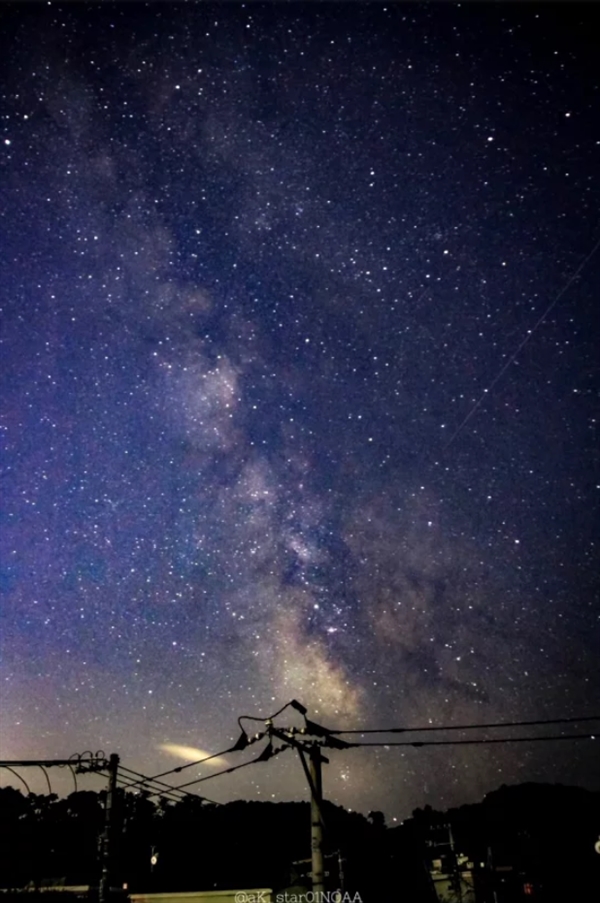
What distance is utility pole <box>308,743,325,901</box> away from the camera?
13.8 meters

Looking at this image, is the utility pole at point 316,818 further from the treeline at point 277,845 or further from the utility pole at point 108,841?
the treeline at point 277,845

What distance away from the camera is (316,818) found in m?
14.4

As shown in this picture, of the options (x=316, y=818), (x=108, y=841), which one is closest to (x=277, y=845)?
(x=108, y=841)

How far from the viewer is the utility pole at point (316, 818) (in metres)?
13.8

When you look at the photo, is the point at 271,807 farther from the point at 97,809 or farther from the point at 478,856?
the point at 478,856

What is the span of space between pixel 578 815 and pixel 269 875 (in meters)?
28.8

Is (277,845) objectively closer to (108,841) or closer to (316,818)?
(108,841)

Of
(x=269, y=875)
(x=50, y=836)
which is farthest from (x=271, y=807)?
(x=50, y=836)

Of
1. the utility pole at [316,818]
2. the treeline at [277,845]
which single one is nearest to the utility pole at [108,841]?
the utility pole at [316,818]

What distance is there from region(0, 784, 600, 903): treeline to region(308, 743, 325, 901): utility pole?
24229 mm

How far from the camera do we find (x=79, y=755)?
20609 mm

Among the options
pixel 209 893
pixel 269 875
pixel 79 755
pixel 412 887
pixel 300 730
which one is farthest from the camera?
pixel 269 875

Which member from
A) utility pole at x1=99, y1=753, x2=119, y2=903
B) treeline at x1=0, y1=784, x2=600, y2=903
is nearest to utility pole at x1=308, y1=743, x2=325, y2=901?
utility pole at x1=99, y1=753, x2=119, y2=903

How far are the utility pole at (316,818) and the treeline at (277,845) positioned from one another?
24.2 meters
